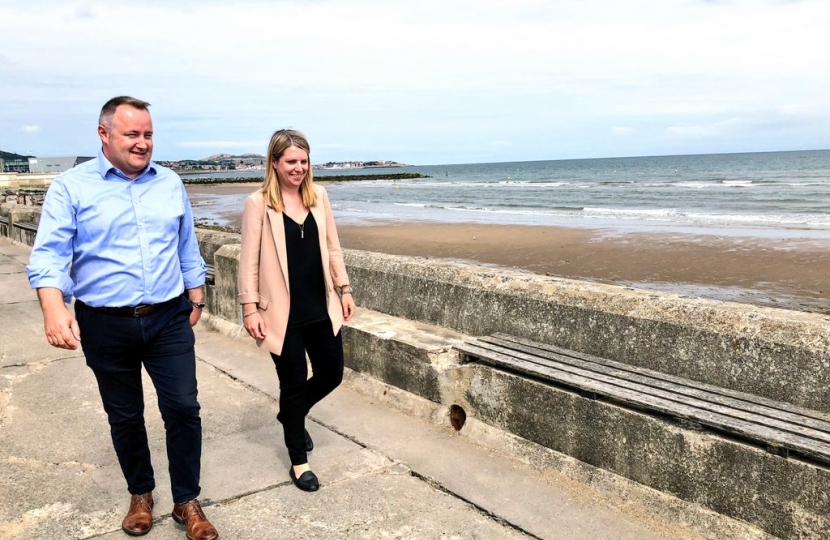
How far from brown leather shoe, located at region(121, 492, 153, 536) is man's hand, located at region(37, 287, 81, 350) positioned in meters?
0.83

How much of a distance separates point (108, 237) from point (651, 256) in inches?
579

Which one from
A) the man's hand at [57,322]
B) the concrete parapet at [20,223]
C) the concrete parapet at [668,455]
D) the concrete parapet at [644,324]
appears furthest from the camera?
the concrete parapet at [20,223]

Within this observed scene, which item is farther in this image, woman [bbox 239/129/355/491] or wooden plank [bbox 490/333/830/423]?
woman [bbox 239/129/355/491]

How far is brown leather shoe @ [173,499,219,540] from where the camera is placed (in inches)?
107

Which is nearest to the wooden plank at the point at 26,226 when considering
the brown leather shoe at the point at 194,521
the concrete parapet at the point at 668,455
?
the brown leather shoe at the point at 194,521

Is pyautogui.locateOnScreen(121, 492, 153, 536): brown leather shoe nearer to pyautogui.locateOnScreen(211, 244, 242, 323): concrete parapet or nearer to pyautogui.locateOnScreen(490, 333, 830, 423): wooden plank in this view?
pyautogui.locateOnScreen(490, 333, 830, 423): wooden plank

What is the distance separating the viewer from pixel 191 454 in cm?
282

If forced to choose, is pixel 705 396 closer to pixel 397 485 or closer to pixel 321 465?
pixel 397 485

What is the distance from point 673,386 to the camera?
3107mm

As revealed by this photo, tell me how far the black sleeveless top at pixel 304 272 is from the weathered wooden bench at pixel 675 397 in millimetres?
951

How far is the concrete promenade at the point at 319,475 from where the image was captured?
2865 mm

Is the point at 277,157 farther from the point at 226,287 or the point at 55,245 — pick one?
the point at 226,287

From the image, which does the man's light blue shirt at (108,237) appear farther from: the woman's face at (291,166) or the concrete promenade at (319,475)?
the concrete promenade at (319,475)

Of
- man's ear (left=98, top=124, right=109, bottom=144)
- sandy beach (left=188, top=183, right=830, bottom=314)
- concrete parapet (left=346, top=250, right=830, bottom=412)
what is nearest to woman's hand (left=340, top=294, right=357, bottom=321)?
concrete parapet (left=346, top=250, right=830, bottom=412)
